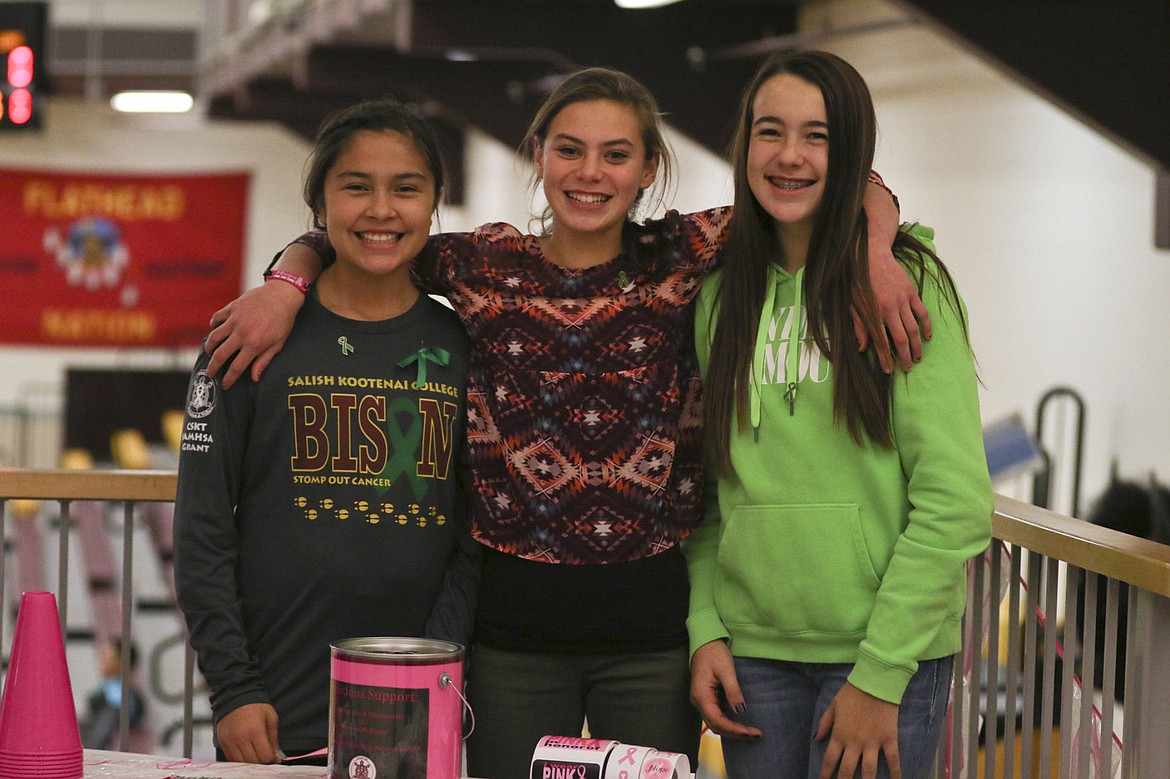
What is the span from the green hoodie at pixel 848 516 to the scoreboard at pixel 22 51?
8.59m

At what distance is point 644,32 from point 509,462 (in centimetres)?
386

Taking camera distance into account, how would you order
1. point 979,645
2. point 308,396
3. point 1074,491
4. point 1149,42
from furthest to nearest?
point 1074,491 → point 1149,42 → point 979,645 → point 308,396

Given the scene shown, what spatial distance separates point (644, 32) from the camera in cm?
534

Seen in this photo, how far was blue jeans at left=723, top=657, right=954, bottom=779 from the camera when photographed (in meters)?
1.65

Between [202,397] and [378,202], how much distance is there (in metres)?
0.33

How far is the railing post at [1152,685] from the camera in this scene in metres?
1.60

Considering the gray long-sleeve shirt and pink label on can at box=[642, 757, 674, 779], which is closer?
pink label on can at box=[642, 757, 674, 779]

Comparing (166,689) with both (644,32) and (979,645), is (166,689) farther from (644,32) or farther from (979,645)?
(979,645)

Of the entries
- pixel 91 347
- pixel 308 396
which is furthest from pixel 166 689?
pixel 91 347

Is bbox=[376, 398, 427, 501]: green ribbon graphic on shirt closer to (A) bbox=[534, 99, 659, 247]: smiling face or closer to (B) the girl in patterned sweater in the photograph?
(B) the girl in patterned sweater

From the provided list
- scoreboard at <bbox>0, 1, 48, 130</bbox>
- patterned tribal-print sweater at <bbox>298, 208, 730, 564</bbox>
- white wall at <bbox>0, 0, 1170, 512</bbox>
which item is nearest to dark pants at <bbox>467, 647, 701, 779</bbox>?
patterned tribal-print sweater at <bbox>298, 208, 730, 564</bbox>

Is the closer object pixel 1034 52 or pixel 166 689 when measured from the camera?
pixel 1034 52

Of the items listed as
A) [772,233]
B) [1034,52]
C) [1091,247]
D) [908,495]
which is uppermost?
[1034,52]

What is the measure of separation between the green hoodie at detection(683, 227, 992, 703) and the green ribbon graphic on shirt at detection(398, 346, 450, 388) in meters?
0.39
